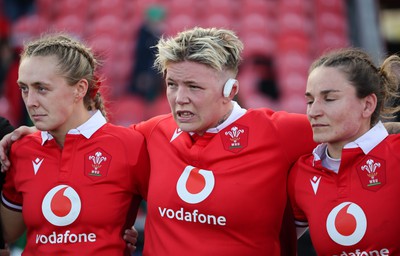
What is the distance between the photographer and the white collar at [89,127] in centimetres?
305

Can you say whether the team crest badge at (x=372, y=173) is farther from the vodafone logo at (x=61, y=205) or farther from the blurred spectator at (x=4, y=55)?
the blurred spectator at (x=4, y=55)

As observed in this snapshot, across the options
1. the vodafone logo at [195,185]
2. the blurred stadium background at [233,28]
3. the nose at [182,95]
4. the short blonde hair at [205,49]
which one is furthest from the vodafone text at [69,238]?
the blurred stadium background at [233,28]

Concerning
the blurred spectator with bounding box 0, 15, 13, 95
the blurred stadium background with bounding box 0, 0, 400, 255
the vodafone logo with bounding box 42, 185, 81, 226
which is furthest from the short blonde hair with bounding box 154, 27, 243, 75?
the blurred spectator with bounding box 0, 15, 13, 95

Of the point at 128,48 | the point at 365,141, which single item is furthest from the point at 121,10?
the point at 365,141

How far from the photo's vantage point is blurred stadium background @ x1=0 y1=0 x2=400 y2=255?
7.36 metres

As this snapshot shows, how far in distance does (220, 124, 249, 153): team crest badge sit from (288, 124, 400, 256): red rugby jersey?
0.95 feet

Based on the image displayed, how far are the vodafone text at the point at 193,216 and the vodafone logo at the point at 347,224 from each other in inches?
16.3

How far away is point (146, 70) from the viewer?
23.9ft

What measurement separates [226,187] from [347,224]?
48cm

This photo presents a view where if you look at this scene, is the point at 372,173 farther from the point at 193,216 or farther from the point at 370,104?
the point at 193,216

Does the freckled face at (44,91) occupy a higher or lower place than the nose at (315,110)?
higher

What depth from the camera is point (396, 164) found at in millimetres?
2645

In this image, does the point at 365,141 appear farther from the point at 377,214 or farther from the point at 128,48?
the point at 128,48

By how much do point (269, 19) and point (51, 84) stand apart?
5.82 metres
